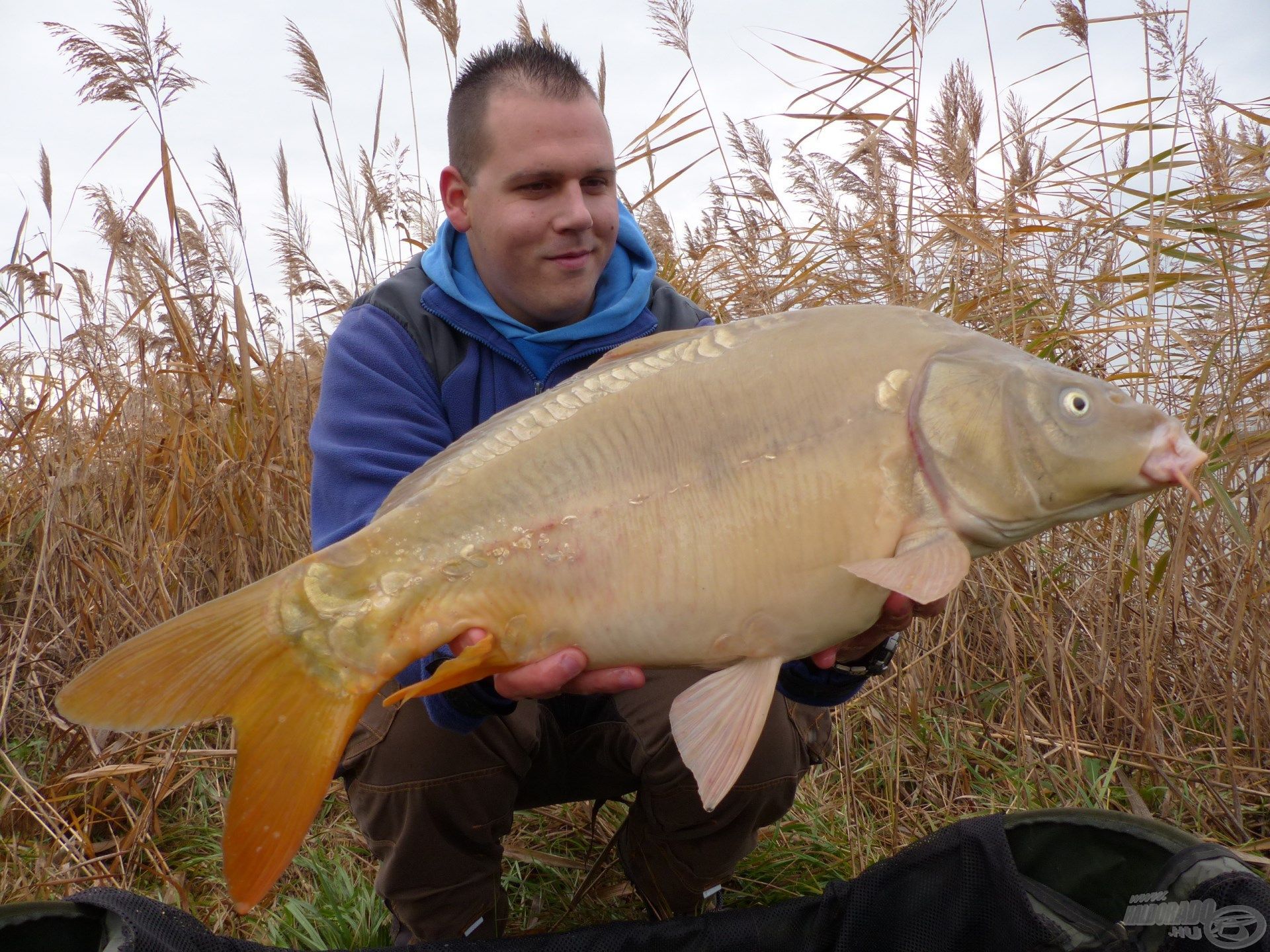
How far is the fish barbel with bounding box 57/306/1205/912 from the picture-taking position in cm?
112

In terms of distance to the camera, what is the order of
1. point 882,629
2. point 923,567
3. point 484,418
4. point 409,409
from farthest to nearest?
point 484,418, point 409,409, point 882,629, point 923,567

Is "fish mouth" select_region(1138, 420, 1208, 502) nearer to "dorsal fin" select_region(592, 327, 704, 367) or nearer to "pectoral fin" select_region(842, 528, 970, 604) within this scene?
"pectoral fin" select_region(842, 528, 970, 604)

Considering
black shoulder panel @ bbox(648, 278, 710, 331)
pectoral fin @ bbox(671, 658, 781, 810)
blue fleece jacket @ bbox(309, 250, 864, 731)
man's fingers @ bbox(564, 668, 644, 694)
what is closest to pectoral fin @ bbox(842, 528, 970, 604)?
pectoral fin @ bbox(671, 658, 781, 810)

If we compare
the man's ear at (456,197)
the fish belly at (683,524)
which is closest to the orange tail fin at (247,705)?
the fish belly at (683,524)

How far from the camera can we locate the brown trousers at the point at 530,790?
1.63 meters

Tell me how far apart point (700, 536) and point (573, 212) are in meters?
0.89

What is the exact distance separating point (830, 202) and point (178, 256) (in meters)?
1.77

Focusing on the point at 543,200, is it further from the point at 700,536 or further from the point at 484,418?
the point at 700,536

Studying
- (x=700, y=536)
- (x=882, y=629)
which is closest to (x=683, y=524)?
(x=700, y=536)

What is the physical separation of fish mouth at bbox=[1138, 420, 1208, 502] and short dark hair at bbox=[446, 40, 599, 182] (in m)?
1.24

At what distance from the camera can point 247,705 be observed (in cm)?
112

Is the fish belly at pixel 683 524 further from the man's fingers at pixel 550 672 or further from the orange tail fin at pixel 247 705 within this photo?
the orange tail fin at pixel 247 705

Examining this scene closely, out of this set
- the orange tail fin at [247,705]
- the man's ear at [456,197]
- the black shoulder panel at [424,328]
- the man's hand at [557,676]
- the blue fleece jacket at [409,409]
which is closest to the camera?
the orange tail fin at [247,705]

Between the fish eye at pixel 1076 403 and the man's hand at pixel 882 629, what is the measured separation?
259 millimetres
